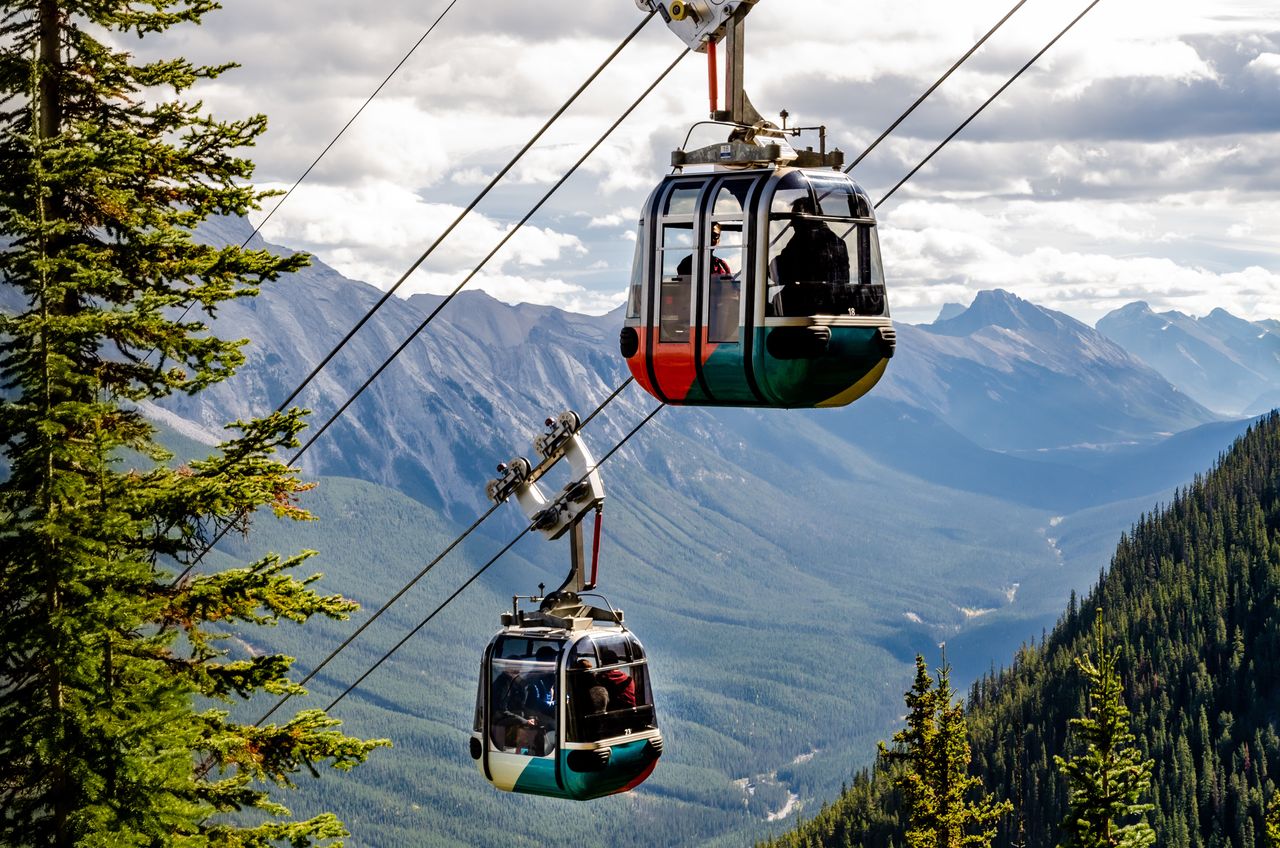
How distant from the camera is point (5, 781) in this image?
25719mm

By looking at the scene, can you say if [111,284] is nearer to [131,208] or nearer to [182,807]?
[131,208]

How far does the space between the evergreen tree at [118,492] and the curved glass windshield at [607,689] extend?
3.99 metres

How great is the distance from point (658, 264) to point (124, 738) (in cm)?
1117

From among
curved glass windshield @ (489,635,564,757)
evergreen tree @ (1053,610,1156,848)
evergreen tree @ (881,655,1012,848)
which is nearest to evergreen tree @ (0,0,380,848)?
curved glass windshield @ (489,635,564,757)

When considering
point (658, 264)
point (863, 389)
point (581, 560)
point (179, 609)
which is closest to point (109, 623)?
point (179, 609)

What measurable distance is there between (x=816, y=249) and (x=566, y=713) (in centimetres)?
891

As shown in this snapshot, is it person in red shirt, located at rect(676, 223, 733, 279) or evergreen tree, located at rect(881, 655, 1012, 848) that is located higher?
person in red shirt, located at rect(676, 223, 733, 279)

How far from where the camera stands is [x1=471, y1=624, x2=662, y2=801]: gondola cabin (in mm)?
26312

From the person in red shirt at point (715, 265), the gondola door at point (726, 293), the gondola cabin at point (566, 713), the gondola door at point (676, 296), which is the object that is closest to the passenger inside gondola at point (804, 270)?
the gondola door at point (726, 293)

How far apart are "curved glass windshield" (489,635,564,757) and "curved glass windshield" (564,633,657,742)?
348 millimetres

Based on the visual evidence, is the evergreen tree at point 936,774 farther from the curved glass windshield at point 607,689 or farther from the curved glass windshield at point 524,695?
the curved glass windshield at point 524,695

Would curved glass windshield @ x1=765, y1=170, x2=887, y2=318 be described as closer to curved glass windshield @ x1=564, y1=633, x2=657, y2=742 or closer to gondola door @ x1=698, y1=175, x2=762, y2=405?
gondola door @ x1=698, y1=175, x2=762, y2=405

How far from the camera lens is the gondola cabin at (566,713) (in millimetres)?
26312

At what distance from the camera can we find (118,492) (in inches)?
1021
